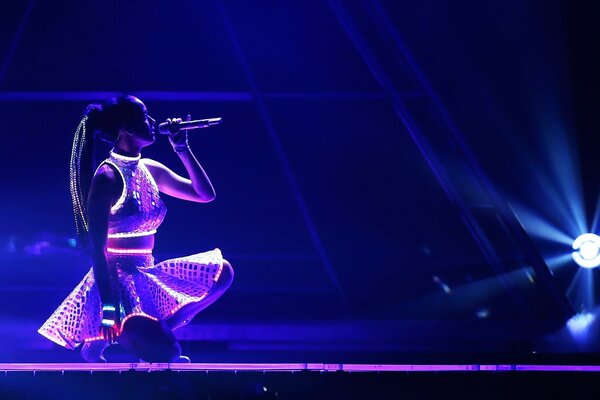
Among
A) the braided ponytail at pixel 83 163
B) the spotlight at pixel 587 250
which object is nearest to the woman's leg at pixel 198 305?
the braided ponytail at pixel 83 163

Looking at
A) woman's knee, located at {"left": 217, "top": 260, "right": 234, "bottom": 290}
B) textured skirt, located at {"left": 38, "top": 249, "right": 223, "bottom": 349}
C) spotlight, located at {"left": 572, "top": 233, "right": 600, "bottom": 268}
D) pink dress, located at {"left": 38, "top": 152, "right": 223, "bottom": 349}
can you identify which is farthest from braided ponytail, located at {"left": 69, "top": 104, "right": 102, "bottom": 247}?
spotlight, located at {"left": 572, "top": 233, "right": 600, "bottom": 268}

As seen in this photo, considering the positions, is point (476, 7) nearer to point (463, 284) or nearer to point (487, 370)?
point (463, 284)

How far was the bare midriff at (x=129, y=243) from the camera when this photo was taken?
111 inches

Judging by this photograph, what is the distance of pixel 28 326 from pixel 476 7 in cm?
350

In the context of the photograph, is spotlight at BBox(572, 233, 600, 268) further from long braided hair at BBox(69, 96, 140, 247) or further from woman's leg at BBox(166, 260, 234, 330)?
long braided hair at BBox(69, 96, 140, 247)

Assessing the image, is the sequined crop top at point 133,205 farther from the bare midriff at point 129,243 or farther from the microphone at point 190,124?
the microphone at point 190,124

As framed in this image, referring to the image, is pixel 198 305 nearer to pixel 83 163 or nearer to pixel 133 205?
pixel 133 205

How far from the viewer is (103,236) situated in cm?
271

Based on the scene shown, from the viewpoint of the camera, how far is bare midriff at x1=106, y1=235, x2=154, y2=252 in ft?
9.29

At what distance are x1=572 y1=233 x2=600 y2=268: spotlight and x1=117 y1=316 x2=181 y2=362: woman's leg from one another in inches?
127

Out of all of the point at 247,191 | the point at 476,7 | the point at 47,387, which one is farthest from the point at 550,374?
the point at 247,191

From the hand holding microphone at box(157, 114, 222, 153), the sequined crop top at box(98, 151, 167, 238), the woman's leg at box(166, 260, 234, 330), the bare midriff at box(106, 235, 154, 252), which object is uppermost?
the hand holding microphone at box(157, 114, 222, 153)

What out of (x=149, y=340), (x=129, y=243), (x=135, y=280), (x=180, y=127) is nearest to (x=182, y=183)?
(x=180, y=127)

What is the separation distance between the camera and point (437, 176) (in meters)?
4.85
